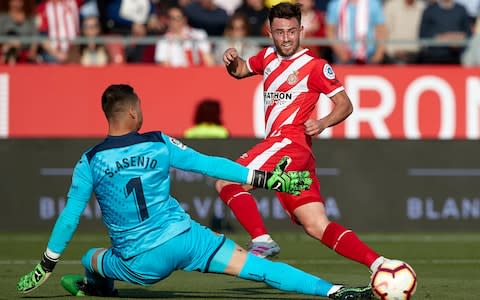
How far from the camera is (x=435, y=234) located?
1598cm

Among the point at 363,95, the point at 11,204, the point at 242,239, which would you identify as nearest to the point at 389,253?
the point at 242,239

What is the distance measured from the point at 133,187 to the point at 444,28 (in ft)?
33.8

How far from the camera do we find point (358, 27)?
17.3 metres

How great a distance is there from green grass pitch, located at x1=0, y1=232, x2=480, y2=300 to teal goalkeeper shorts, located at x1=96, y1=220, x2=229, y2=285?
738 millimetres

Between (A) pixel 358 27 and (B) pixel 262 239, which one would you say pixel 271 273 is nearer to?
(B) pixel 262 239

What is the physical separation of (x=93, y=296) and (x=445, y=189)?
827 cm

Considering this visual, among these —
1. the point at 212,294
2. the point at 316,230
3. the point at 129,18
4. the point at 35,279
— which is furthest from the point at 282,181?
the point at 129,18

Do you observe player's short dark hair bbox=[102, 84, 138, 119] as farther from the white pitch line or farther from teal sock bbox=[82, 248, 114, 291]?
the white pitch line

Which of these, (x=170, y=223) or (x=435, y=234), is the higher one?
(x=170, y=223)

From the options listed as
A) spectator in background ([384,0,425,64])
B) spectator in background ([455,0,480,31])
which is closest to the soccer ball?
spectator in background ([384,0,425,64])

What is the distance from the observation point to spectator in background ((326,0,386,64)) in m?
17.0

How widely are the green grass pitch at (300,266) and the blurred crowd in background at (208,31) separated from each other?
8.74ft

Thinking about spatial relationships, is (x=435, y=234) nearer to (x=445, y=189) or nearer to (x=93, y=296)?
(x=445, y=189)

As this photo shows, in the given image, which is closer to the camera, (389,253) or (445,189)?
(389,253)
